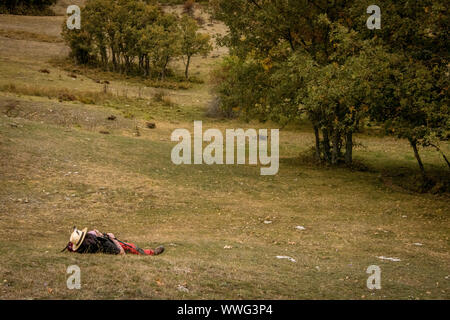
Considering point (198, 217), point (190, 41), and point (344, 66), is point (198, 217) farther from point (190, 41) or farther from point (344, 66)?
point (190, 41)

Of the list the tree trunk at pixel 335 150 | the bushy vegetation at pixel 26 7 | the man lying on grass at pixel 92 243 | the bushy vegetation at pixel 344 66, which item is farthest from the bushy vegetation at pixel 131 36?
the man lying on grass at pixel 92 243

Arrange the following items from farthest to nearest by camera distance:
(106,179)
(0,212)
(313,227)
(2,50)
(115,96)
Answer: (2,50) < (115,96) < (106,179) < (313,227) < (0,212)

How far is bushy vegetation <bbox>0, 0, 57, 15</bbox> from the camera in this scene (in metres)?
73.2

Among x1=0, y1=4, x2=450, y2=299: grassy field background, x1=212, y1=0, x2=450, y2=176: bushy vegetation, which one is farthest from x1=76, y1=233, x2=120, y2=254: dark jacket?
x1=212, y1=0, x2=450, y2=176: bushy vegetation

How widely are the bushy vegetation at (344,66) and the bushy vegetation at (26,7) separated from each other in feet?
217

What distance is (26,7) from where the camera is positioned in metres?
76.4

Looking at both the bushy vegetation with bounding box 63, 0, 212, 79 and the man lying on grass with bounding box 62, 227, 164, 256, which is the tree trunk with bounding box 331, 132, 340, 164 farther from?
the bushy vegetation with bounding box 63, 0, 212, 79

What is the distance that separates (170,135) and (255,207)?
1542 centimetres

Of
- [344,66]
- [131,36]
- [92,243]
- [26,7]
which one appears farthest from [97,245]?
[26,7]

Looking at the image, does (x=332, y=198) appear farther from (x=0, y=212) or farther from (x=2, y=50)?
(x=2, y=50)

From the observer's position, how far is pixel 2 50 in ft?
174

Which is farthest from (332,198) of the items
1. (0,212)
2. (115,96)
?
(115,96)
